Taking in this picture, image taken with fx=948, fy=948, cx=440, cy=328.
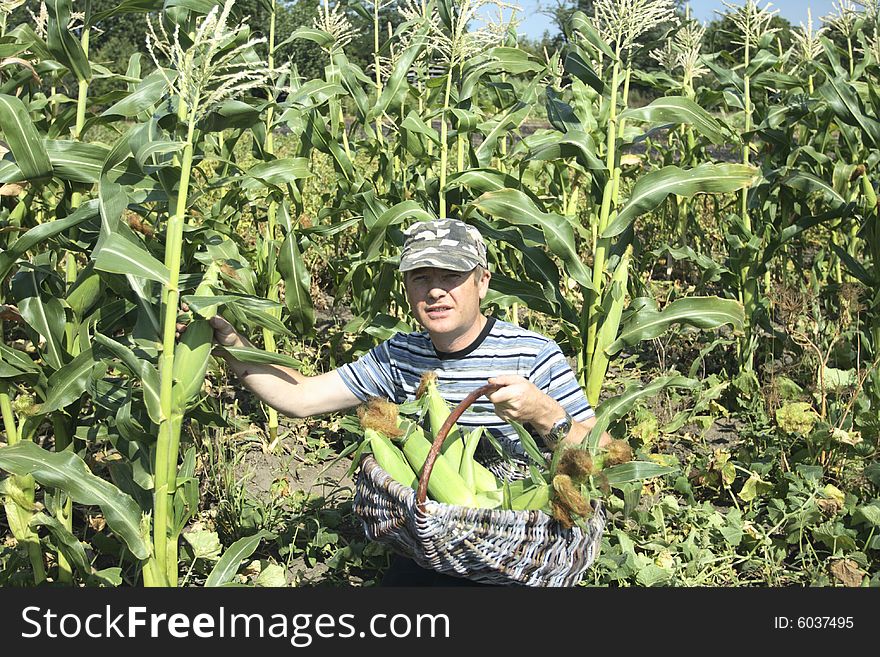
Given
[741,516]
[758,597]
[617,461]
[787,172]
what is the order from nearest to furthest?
[617,461]
[758,597]
[741,516]
[787,172]

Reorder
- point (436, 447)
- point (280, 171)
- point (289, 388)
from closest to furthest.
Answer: point (436, 447)
point (289, 388)
point (280, 171)

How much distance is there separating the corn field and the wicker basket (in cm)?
24

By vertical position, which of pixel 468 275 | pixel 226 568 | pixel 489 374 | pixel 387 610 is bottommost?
pixel 387 610

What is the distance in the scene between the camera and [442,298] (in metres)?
3.06

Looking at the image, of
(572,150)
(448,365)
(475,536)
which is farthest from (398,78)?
(475,536)

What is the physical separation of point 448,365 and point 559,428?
482mm

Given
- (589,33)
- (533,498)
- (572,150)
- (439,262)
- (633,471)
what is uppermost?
(589,33)

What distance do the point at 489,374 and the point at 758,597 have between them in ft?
3.79

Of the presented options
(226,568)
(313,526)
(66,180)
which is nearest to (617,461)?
(226,568)

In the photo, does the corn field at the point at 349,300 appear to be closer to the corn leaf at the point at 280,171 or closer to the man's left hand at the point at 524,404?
the corn leaf at the point at 280,171

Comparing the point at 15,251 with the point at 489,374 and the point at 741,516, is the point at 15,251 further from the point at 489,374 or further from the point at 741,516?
the point at 741,516

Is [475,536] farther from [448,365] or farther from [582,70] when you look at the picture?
[582,70]

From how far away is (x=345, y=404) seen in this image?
3.36 meters

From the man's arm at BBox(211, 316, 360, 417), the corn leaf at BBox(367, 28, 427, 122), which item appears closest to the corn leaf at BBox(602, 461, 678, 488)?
the man's arm at BBox(211, 316, 360, 417)
